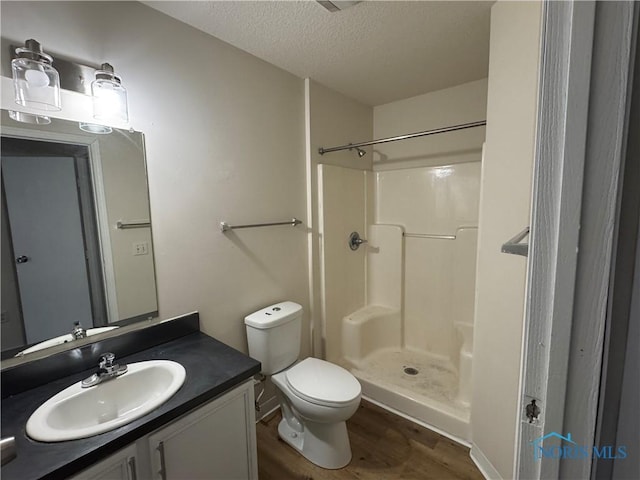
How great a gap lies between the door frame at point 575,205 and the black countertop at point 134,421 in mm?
1060

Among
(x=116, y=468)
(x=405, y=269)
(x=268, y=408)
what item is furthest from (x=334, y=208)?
(x=116, y=468)

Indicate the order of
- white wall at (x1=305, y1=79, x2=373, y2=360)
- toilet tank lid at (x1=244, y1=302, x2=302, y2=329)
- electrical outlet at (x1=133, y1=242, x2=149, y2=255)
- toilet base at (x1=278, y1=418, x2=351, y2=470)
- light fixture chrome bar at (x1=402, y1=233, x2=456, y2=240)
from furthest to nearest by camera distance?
light fixture chrome bar at (x1=402, y1=233, x2=456, y2=240), white wall at (x1=305, y1=79, x2=373, y2=360), toilet tank lid at (x1=244, y1=302, x2=302, y2=329), toilet base at (x1=278, y1=418, x2=351, y2=470), electrical outlet at (x1=133, y1=242, x2=149, y2=255)

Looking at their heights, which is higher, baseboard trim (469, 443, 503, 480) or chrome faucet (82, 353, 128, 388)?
chrome faucet (82, 353, 128, 388)

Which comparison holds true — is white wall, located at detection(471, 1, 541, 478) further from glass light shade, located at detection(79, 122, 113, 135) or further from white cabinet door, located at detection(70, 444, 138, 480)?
glass light shade, located at detection(79, 122, 113, 135)

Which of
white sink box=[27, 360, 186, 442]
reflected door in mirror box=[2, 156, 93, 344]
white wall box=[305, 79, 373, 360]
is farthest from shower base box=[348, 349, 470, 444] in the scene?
reflected door in mirror box=[2, 156, 93, 344]

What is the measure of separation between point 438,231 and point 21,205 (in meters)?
2.51

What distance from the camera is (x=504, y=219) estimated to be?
1.38 metres

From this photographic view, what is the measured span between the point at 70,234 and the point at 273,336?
3.63 feet

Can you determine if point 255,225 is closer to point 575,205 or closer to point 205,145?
point 205,145

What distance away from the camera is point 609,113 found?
33 centimetres

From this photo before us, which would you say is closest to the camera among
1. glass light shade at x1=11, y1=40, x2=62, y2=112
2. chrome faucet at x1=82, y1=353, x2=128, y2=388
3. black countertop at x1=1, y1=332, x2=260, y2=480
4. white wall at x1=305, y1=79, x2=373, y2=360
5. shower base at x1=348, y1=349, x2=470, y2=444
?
black countertop at x1=1, y1=332, x2=260, y2=480

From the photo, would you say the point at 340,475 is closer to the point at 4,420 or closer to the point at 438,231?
the point at 4,420

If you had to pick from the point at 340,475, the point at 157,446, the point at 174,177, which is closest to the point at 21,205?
the point at 174,177

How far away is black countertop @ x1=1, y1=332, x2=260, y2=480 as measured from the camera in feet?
2.62
